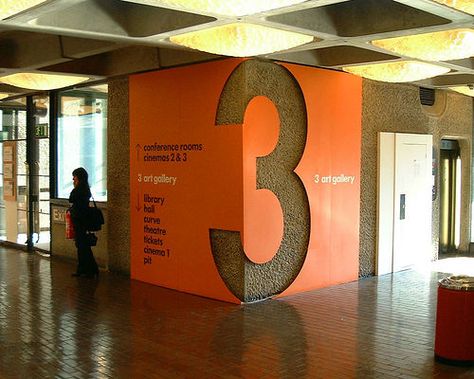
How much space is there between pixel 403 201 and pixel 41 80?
19.7ft

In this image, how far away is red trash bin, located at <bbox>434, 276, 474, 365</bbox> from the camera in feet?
18.3

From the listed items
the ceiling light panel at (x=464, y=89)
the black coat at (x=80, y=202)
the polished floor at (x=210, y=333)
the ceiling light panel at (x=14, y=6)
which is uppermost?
the ceiling light panel at (x=464, y=89)

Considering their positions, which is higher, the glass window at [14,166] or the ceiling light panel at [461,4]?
the ceiling light panel at [461,4]

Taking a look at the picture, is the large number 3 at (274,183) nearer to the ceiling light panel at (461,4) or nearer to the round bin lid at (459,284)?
the round bin lid at (459,284)

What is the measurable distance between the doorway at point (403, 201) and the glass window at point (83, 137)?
14.8ft

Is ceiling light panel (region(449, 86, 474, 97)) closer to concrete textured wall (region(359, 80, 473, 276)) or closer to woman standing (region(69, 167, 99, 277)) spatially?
concrete textured wall (region(359, 80, 473, 276))

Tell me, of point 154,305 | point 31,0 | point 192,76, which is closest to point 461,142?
point 192,76

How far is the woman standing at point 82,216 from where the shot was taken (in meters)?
9.59

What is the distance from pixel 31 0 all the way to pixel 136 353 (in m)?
3.25

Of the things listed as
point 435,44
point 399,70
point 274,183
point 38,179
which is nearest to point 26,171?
point 38,179

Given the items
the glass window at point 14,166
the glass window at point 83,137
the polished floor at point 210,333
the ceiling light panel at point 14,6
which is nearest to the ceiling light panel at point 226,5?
the ceiling light panel at point 14,6

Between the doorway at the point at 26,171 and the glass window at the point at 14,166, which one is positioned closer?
the doorway at the point at 26,171

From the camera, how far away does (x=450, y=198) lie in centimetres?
1251

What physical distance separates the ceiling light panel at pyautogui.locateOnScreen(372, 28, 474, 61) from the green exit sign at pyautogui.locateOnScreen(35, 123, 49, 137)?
23.7ft
